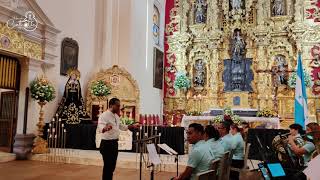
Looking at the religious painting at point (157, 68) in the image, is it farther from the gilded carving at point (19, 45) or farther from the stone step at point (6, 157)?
the stone step at point (6, 157)

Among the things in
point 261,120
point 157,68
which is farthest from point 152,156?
point 157,68

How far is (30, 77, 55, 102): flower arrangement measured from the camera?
9.57m

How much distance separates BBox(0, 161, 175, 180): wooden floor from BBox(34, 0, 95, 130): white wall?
7.15 feet

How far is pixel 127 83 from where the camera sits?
13.0m

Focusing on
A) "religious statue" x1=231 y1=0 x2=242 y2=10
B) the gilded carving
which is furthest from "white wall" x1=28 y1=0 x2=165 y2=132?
"religious statue" x1=231 y1=0 x2=242 y2=10

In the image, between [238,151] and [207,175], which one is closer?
[207,175]

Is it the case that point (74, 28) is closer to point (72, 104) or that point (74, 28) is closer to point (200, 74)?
point (72, 104)

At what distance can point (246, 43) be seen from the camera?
16.6 m

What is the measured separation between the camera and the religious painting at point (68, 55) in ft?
38.9

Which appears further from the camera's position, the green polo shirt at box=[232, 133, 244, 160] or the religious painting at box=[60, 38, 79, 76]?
the religious painting at box=[60, 38, 79, 76]

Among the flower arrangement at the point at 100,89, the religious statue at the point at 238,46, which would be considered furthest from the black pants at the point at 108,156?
the religious statue at the point at 238,46

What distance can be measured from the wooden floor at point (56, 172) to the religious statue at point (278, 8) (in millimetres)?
11788

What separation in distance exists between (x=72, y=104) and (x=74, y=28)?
3.26m

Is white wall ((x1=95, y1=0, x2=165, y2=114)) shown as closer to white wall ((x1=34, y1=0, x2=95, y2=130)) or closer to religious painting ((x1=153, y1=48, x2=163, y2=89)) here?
white wall ((x1=34, y1=0, x2=95, y2=130))
